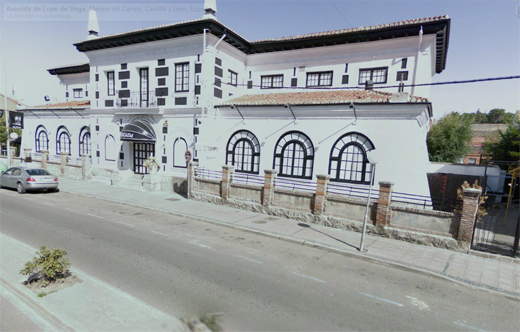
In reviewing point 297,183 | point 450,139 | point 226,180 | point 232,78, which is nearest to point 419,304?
point 297,183

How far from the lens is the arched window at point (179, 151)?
17828mm

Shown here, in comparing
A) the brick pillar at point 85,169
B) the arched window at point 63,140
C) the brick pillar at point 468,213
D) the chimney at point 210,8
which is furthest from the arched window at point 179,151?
the brick pillar at point 468,213

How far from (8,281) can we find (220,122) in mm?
13181

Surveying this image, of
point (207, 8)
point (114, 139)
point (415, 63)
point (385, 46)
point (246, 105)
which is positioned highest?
point (207, 8)

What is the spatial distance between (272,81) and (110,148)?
1396cm

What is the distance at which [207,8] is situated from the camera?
1578 cm

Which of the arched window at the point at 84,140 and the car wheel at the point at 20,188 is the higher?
the arched window at the point at 84,140

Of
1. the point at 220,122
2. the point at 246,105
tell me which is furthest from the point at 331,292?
the point at 220,122

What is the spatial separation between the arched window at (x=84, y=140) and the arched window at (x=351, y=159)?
21.9 meters

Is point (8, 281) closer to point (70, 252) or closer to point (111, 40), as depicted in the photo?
point (70, 252)

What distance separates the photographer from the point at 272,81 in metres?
19.0

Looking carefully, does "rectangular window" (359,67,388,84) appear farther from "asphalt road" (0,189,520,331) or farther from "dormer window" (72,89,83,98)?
"dormer window" (72,89,83,98)

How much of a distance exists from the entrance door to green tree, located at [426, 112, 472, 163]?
91.8 ft

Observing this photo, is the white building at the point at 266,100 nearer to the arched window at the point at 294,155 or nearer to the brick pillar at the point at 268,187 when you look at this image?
the arched window at the point at 294,155
